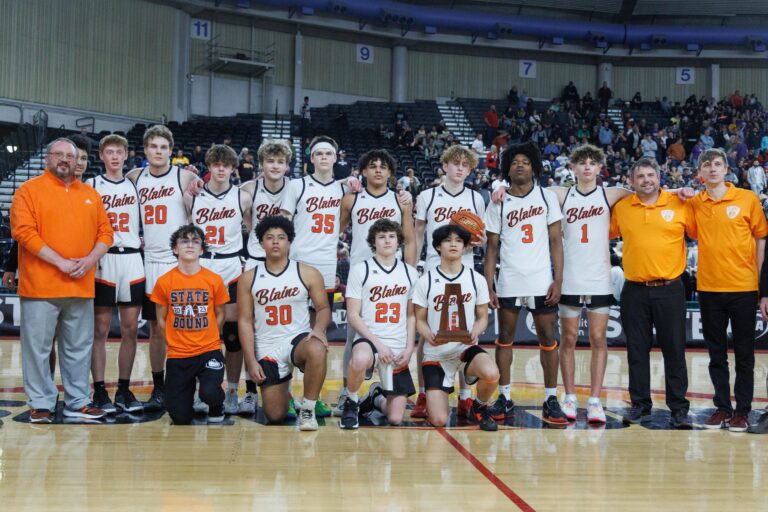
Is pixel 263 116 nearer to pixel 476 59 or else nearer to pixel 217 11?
pixel 217 11

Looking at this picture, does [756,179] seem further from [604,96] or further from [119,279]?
[119,279]

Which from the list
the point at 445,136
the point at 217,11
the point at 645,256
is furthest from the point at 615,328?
the point at 217,11

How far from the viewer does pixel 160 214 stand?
649cm

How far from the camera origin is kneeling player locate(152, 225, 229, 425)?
5.91 metres

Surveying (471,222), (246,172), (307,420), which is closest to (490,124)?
(246,172)

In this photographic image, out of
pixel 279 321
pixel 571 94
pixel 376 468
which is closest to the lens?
pixel 376 468

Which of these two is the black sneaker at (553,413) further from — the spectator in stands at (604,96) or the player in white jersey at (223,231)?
the spectator in stands at (604,96)

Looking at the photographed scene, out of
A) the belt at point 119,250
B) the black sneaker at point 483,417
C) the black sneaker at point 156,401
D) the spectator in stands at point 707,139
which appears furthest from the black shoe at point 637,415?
the spectator in stands at point 707,139

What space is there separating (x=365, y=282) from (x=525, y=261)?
48.1 inches

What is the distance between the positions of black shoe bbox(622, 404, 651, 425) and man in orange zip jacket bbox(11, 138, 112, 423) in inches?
154

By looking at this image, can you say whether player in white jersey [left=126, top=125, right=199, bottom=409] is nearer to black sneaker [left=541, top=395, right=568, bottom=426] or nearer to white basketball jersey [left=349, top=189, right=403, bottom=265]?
white basketball jersey [left=349, top=189, right=403, bottom=265]

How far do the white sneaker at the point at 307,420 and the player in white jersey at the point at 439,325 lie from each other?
85 cm

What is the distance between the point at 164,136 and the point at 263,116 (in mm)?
19422

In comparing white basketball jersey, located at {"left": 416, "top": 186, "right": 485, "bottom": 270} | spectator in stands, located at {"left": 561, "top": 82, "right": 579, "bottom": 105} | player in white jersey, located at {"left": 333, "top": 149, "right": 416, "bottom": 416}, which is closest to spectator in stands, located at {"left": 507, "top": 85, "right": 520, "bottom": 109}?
spectator in stands, located at {"left": 561, "top": 82, "right": 579, "bottom": 105}
